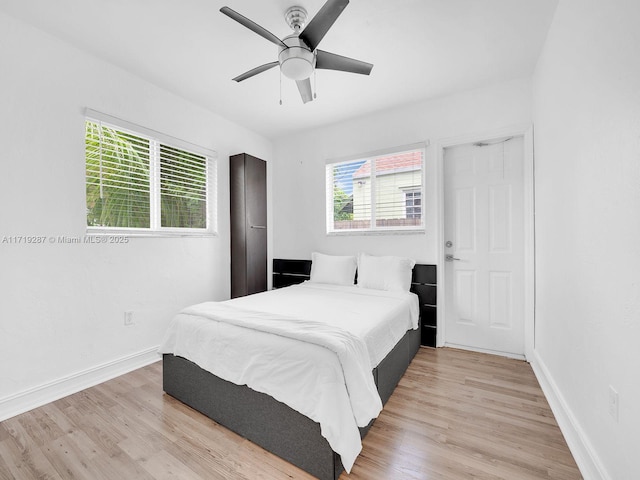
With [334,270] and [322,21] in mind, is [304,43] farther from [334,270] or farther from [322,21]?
[334,270]

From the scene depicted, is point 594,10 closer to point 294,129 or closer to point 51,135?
point 294,129

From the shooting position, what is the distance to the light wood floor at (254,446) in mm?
1425

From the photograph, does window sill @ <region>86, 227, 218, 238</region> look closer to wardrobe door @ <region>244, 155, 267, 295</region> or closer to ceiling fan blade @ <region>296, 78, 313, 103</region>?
wardrobe door @ <region>244, 155, 267, 295</region>

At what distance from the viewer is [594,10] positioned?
134 cm

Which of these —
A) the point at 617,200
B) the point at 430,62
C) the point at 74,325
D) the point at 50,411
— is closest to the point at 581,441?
the point at 617,200

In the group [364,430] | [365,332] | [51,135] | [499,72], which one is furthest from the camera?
[499,72]

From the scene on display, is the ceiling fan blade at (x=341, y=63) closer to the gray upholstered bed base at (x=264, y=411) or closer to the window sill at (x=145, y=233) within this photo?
the gray upholstered bed base at (x=264, y=411)

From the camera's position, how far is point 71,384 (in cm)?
221

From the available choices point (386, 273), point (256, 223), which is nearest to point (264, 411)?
point (386, 273)

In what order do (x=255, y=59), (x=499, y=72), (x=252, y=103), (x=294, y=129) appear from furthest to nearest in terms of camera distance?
1. (x=294, y=129)
2. (x=252, y=103)
3. (x=499, y=72)
4. (x=255, y=59)

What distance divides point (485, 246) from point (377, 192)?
1.30 metres

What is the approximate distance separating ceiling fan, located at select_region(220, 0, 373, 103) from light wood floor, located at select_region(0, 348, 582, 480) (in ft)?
7.44

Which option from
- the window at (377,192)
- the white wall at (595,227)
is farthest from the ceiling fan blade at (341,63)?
the window at (377,192)

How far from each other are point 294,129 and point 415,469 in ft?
12.3
